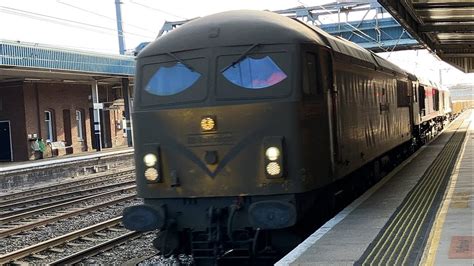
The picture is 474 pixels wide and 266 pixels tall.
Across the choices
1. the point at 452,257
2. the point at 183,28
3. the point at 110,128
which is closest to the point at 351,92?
the point at 183,28

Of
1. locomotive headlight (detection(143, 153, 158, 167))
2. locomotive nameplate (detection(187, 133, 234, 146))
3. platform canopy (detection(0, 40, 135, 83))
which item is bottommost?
locomotive headlight (detection(143, 153, 158, 167))

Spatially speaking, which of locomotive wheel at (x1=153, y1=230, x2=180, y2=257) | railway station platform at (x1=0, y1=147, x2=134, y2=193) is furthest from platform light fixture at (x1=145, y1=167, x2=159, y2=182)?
railway station platform at (x1=0, y1=147, x2=134, y2=193)

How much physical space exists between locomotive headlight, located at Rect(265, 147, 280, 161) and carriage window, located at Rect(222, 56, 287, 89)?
30.8 inches

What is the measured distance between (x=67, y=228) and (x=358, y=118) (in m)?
6.69

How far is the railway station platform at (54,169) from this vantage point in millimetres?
22875

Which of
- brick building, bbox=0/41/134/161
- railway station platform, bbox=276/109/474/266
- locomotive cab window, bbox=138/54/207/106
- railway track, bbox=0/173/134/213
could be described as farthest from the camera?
brick building, bbox=0/41/134/161

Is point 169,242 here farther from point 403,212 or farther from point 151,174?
point 403,212

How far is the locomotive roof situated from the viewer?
720cm

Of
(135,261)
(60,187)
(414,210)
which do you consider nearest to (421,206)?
(414,210)

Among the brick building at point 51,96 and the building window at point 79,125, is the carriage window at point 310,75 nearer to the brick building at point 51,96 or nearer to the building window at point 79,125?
the brick building at point 51,96

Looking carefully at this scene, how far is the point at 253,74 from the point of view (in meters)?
7.17

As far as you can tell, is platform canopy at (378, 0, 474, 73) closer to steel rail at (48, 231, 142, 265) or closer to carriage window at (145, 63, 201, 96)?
carriage window at (145, 63, 201, 96)

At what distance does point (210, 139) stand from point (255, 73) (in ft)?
3.17

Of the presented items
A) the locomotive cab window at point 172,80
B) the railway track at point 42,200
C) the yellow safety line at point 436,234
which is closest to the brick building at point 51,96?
the railway track at point 42,200
